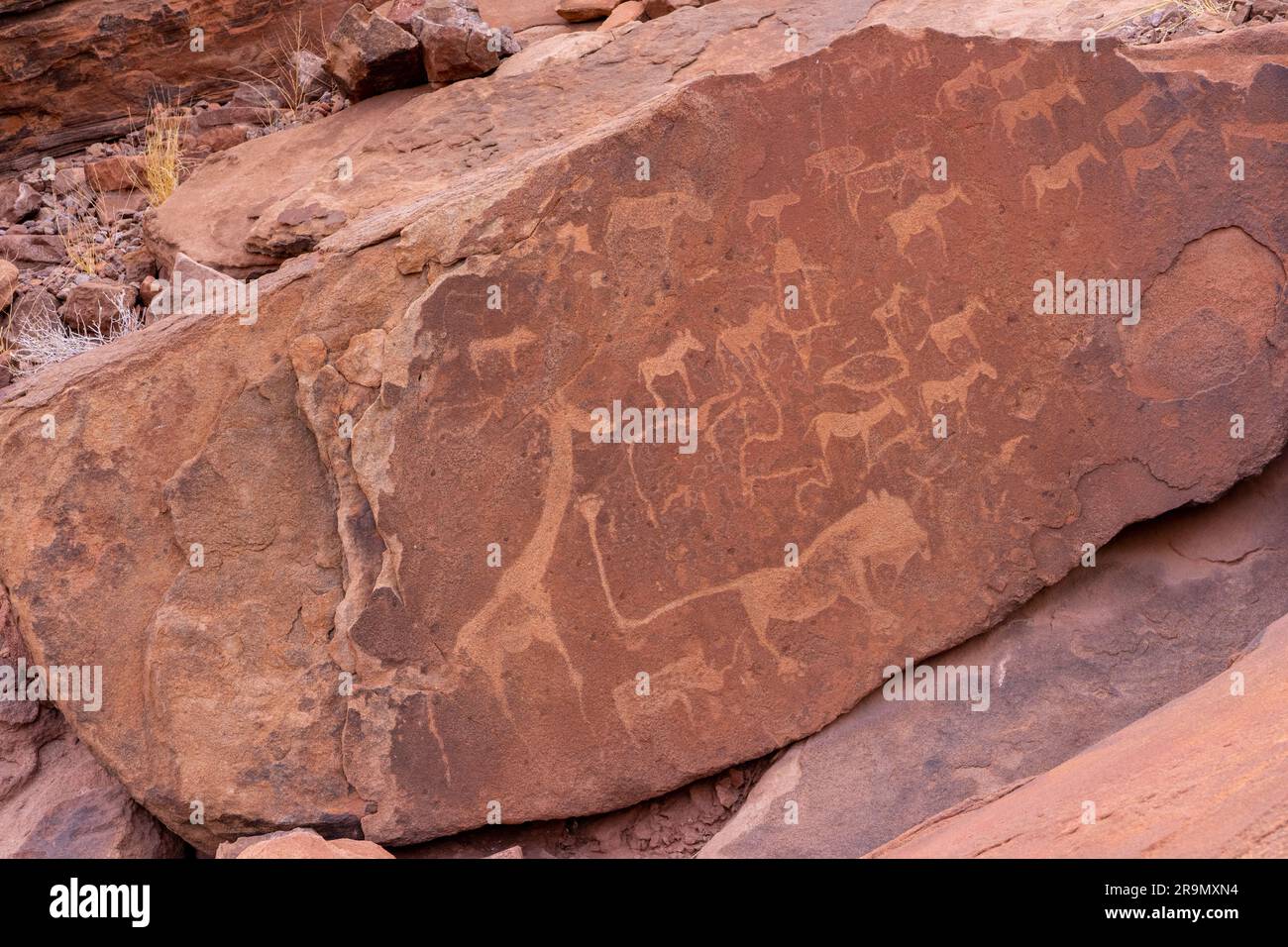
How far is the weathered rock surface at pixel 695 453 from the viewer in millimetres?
3012

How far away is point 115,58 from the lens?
5.88 meters

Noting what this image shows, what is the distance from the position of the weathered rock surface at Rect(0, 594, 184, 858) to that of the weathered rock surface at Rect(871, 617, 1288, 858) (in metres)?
1.83

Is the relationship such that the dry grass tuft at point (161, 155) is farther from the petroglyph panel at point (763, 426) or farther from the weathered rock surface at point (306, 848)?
the weathered rock surface at point (306, 848)

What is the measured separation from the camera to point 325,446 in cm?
310

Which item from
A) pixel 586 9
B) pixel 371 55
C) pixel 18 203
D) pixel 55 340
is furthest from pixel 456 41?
pixel 18 203

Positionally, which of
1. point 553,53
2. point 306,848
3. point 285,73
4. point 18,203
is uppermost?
point 285,73

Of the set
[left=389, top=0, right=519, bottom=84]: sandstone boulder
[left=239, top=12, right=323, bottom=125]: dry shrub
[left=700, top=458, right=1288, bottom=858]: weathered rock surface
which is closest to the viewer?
[left=700, top=458, right=1288, bottom=858]: weathered rock surface

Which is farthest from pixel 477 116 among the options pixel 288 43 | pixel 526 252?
pixel 526 252

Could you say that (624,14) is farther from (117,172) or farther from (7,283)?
(7,283)

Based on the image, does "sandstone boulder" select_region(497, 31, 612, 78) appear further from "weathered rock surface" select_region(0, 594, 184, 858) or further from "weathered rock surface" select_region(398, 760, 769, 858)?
"weathered rock surface" select_region(398, 760, 769, 858)

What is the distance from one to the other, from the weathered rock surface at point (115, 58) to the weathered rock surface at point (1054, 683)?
4406mm

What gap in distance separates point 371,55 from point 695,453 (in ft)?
9.49

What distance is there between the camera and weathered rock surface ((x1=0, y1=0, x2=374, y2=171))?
19.0 ft

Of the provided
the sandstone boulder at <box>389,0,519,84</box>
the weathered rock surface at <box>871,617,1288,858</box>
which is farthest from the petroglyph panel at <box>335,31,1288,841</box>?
the sandstone boulder at <box>389,0,519,84</box>
